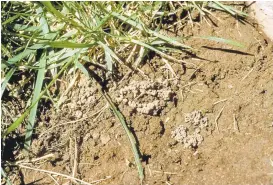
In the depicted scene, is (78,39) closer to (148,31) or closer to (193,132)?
(148,31)

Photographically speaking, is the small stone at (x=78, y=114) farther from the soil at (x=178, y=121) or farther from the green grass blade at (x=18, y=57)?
the green grass blade at (x=18, y=57)

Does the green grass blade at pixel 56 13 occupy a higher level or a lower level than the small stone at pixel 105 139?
higher

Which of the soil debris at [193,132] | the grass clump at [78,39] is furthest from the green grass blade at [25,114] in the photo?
the soil debris at [193,132]

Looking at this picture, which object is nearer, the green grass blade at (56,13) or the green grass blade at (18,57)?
the green grass blade at (56,13)

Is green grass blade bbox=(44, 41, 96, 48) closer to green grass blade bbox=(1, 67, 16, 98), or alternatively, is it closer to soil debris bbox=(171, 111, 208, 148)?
green grass blade bbox=(1, 67, 16, 98)

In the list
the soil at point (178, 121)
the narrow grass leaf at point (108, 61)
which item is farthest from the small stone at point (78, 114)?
the narrow grass leaf at point (108, 61)

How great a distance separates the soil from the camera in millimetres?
1925

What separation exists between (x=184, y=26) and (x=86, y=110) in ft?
2.04

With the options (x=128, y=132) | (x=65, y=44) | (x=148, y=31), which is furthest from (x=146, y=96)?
(x=65, y=44)

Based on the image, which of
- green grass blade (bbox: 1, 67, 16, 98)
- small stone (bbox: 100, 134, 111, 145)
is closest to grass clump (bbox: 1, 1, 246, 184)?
green grass blade (bbox: 1, 67, 16, 98)

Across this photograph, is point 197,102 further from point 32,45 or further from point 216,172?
point 32,45

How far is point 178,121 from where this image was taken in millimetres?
1991

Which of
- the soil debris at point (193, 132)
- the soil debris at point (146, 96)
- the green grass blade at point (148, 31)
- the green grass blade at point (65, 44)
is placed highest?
the green grass blade at point (148, 31)

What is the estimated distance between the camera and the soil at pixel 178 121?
1925mm
